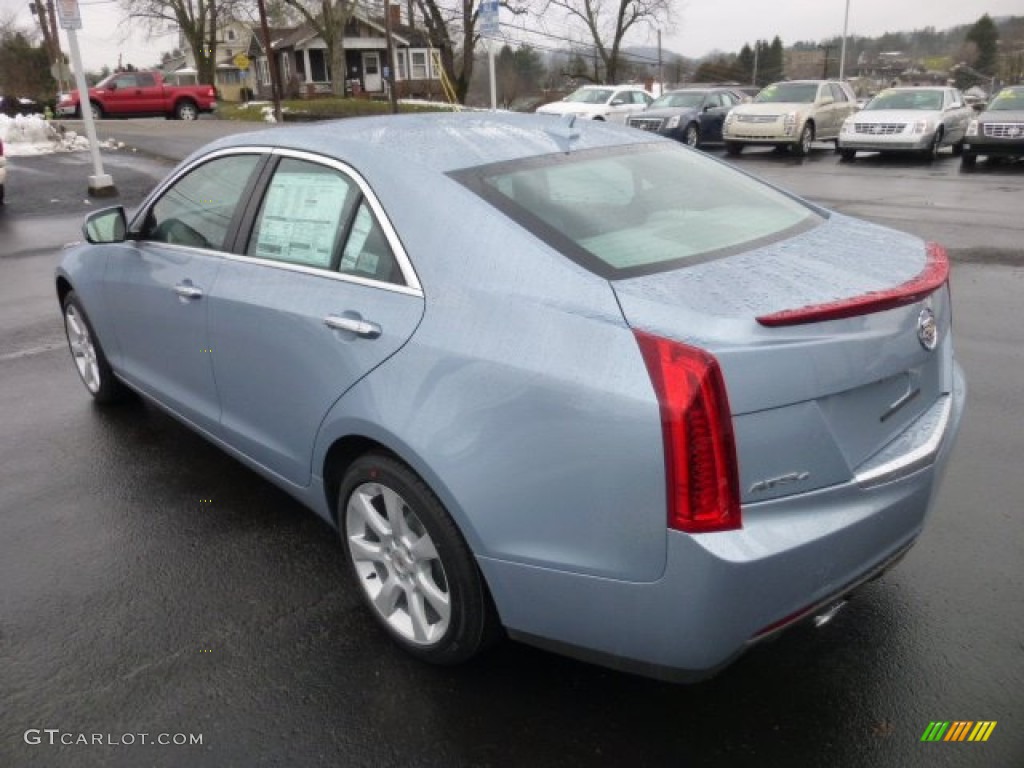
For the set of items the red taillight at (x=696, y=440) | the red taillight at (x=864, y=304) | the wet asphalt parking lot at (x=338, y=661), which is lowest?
the wet asphalt parking lot at (x=338, y=661)

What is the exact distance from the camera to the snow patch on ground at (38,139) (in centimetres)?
2045

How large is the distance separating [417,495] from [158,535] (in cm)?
168

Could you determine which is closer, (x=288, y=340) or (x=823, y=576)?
(x=823, y=576)

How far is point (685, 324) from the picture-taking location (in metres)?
2.02

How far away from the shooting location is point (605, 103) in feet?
81.8

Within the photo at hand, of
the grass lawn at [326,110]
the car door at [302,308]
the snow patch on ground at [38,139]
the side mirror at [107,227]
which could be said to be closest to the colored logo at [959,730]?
the car door at [302,308]

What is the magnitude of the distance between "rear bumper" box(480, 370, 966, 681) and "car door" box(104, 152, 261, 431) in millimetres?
1829

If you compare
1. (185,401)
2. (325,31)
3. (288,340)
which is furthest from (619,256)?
(325,31)

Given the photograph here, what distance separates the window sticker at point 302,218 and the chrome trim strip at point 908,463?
1.79 m

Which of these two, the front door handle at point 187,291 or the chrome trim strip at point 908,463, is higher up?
the front door handle at point 187,291

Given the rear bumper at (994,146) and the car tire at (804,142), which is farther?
the car tire at (804,142)

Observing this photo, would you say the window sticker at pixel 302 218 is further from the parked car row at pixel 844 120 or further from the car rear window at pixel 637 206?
the parked car row at pixel 844 120

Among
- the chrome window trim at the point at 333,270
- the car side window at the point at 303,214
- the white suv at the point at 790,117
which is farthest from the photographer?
the white suv at the point at 790,117

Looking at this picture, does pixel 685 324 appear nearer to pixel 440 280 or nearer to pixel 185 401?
pixel 440 280
